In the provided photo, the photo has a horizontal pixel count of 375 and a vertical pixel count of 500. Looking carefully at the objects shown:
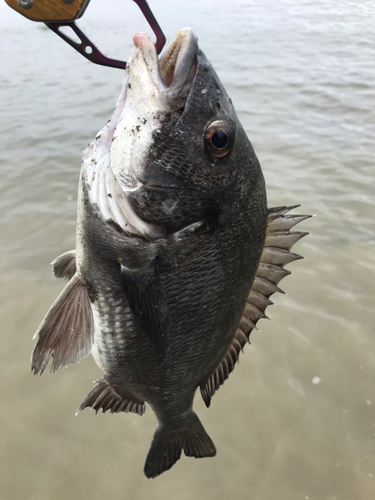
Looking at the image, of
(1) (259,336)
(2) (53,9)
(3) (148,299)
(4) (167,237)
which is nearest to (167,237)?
(4) (167,237)

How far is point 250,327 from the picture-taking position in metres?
1.87

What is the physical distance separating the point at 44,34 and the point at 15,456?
38.6ft

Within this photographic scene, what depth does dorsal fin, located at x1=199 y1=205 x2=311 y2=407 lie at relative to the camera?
5.60ft

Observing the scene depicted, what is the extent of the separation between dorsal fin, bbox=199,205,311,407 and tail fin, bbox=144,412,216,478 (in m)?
0.27

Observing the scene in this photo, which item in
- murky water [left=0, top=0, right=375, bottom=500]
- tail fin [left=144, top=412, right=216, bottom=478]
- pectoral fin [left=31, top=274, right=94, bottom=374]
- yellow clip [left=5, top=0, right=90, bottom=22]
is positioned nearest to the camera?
yellow clip [left=5, top=0, right=90, bottom=22]

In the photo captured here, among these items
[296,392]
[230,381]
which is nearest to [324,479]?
[296,392]

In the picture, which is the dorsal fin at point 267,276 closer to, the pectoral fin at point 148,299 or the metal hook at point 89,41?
the pectoral fin at point 148,299

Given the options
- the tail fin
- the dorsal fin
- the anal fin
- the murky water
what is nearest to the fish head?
the dorsal fin

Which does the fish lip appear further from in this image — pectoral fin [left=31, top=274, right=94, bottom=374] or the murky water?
the murky water

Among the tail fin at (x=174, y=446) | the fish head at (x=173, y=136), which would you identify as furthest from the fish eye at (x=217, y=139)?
the tail fin at (x=174, y=446)

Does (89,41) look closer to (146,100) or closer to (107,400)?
(146,100)

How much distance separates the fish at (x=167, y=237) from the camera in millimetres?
1268

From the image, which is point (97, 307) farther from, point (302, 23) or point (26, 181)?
point (302, 23)

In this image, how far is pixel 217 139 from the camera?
51.4 inches
